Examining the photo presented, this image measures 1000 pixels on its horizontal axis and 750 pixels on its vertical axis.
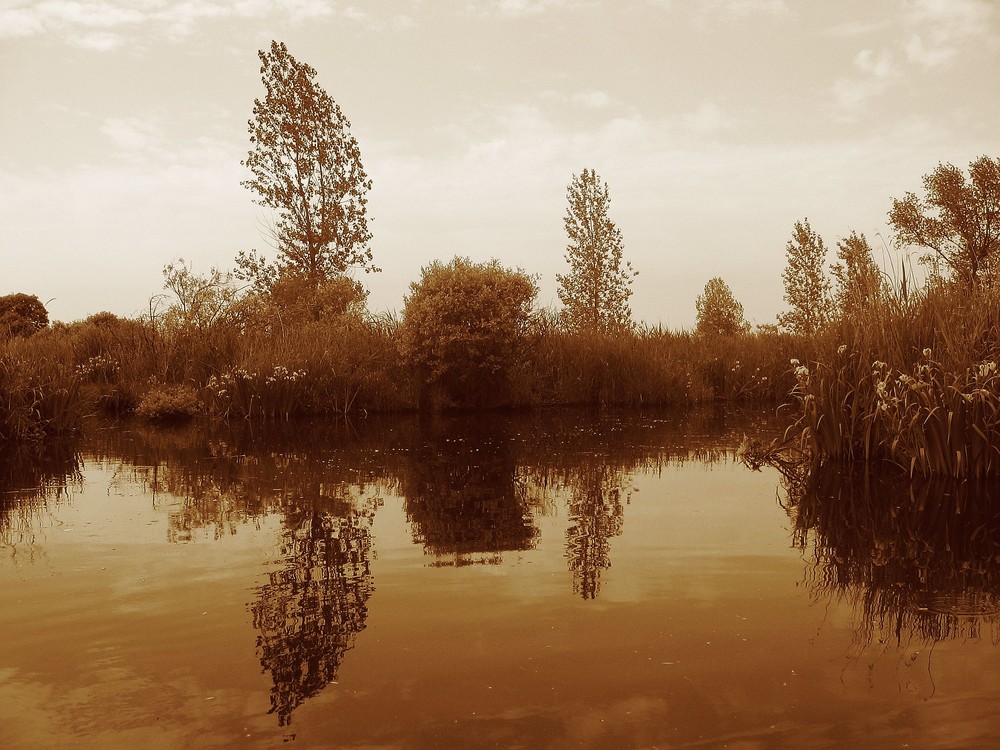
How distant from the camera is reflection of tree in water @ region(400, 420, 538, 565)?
679 centimetres

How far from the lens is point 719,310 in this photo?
4131cm

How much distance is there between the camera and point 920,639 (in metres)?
4.52

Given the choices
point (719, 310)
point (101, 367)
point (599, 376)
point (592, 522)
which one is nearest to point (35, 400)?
point (101, 367)

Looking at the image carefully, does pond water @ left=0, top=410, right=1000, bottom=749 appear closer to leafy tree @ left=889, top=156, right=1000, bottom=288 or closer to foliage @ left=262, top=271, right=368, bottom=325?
foliage @ left=262, top=271, right=368, bottom=325

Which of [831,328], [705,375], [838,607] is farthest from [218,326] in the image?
[838,607]

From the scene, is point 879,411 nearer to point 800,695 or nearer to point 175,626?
point 800,695

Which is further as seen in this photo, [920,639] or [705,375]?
[705,375]

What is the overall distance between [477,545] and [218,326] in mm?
16196

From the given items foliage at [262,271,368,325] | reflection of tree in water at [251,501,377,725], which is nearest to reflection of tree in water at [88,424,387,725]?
reflection of tree in water at [251,501,377,725]

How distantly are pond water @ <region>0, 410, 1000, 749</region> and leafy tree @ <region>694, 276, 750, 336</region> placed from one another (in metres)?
31.9

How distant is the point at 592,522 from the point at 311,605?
10.3ft

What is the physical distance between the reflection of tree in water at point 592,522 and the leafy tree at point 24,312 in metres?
40.6

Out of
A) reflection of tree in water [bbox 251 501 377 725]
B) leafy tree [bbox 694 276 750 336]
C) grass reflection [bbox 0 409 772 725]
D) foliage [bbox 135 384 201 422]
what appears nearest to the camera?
reflection of tree in water [bbox 251 501 377 725]

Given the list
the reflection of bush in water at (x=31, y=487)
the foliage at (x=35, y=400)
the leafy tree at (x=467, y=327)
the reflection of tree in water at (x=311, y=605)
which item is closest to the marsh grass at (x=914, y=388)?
the reflection of tree in water at (x=311, y=605)
